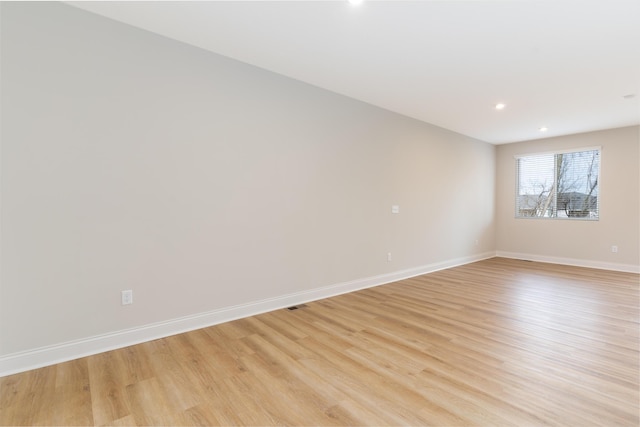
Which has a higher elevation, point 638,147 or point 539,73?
point 539,73

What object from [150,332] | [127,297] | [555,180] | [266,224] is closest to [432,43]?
[266,224]

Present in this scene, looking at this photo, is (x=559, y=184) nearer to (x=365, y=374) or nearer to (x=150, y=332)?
(x=365, y=374)

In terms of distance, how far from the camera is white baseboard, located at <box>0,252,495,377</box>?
6.68 ft

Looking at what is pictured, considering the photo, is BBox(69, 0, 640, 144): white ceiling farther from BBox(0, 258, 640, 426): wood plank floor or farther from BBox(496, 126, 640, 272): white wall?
BBox(0, 258, 640, 426): wood plank floor

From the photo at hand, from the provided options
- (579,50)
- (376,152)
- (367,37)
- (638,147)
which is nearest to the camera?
(367,37)

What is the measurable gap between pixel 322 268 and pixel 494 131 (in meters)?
4.45

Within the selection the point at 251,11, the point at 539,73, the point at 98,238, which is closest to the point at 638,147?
the point at 539,73

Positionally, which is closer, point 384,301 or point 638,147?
point 384,301

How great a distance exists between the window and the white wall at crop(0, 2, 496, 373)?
4533 millimetres

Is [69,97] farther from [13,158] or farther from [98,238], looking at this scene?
[98,238]

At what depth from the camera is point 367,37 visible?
2.54 metres

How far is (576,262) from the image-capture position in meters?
5.77

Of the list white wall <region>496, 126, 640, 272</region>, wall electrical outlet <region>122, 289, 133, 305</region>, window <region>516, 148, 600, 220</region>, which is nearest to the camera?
wall electrical outlet <region>122, 289, 133, 305</region>

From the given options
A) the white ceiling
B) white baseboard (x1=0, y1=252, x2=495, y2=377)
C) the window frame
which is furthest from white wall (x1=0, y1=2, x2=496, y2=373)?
the window frame
